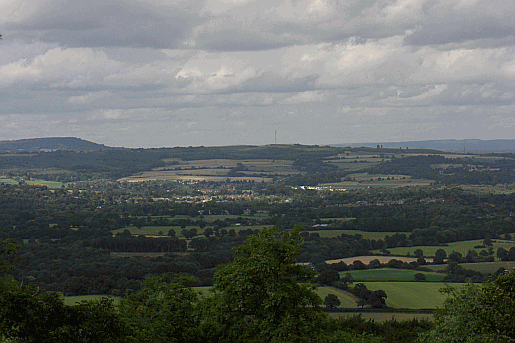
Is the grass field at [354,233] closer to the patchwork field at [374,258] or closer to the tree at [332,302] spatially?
the patchwork field at [374,258]

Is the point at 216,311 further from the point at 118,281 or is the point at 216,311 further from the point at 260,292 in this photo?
the point at 118,281

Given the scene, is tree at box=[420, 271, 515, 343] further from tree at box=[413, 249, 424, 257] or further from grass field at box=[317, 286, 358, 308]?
tree at box=[413, 249, 424, 257]

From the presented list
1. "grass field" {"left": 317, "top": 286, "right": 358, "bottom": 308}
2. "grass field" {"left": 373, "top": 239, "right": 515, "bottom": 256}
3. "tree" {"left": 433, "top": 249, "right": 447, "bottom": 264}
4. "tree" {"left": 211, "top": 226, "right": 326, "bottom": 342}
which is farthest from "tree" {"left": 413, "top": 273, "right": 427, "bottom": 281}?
"tree" {"left": 211, "top": 226, "right": 326, "bottom": 342}

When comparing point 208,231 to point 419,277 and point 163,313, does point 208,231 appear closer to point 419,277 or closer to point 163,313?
point 419,277

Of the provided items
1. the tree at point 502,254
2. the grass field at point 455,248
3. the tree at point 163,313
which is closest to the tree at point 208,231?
the grass field at point 455,248

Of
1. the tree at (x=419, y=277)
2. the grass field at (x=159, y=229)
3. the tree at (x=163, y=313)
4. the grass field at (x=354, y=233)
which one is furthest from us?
the grass field at (x=159, y=229)

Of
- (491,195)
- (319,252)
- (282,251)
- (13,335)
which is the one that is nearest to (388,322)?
(282,251)

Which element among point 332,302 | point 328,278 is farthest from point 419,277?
point 332,302
